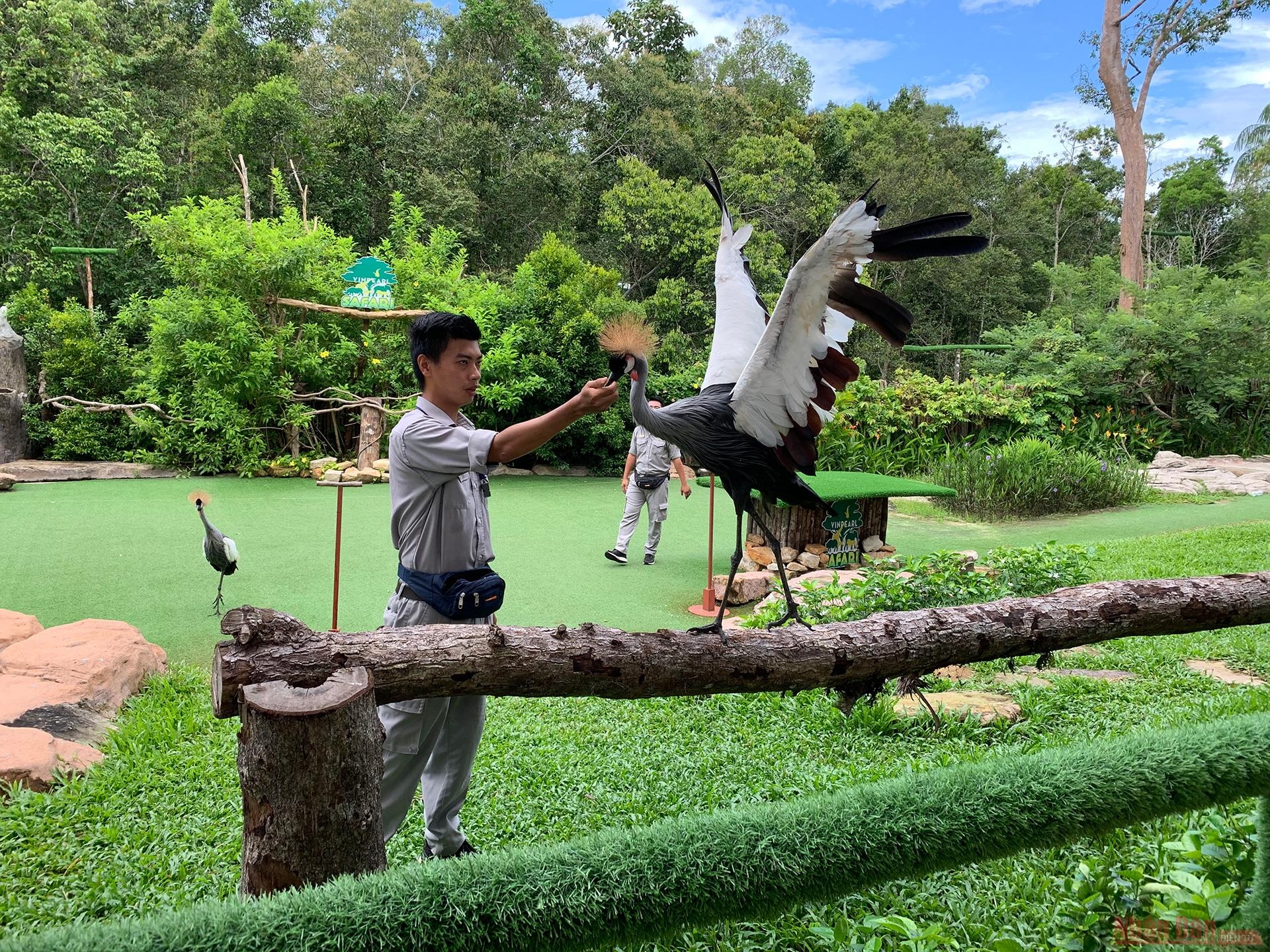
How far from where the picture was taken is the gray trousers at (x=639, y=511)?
6.18 meters

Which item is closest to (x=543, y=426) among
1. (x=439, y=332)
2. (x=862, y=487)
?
(x=439, y=332)

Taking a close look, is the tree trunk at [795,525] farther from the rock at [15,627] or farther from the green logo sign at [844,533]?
the rock at [15,627]

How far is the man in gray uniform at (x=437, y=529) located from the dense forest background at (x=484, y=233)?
7.38m

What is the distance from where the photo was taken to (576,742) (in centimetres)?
322

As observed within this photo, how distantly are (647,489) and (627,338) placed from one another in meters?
3.92

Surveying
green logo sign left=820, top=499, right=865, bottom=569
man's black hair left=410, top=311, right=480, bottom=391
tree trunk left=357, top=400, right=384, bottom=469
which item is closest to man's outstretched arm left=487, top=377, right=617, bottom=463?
man's black hair left=410, top=311, right=480, bottom=391

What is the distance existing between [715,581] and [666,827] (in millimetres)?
3970

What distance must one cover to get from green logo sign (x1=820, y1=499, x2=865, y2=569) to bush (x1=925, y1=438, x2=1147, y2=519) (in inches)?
102

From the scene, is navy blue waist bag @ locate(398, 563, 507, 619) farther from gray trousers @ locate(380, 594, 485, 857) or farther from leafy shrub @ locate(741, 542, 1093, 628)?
leafy shrub @ locate(741, 542, 1093, 628)

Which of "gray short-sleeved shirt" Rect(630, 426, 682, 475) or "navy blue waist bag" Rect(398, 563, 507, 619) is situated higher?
"gray short-sleeved shirt" Rect(630, 426, 682, 475)

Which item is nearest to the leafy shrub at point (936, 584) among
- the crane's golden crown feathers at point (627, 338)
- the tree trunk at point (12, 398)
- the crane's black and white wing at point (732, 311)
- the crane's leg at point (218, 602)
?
the crane's black and white wing at point (732, 311)

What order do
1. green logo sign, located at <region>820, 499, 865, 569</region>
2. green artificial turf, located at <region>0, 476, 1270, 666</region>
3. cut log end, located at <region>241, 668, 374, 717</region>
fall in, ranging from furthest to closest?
green logo sign, located at <region>820, 499, 865, 569</region> < green artificial turf, located at <region>0, 476, 1270, 666</region> < cut log end, located at <region>241, 668, 374, 717</region>

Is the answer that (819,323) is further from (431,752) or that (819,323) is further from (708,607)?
(708,607)

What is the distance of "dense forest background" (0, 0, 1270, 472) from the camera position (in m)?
10.0
